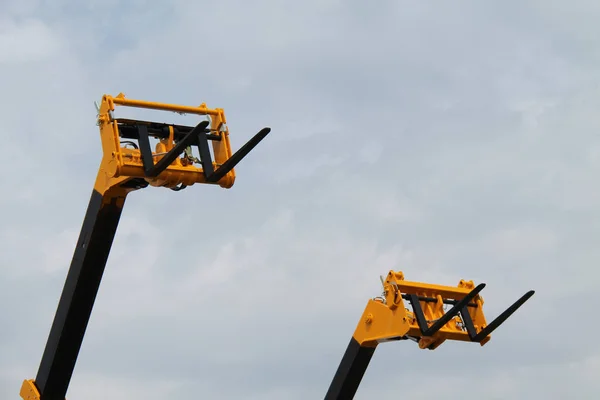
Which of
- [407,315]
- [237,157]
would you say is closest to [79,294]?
[237,157]

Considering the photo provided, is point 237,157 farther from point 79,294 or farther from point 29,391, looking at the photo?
point 29,391

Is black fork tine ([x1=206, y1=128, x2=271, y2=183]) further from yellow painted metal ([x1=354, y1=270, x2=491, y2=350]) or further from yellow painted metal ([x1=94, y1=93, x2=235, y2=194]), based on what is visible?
yellow painted metal ([x1=354, y1=270, x2=491, y2=350])

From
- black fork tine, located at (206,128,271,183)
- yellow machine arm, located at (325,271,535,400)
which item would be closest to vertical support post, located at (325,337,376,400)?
yellow machine arm, located at (325,271,535,400)

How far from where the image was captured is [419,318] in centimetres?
1508

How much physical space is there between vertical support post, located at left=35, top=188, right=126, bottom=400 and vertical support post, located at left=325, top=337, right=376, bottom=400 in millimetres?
4702

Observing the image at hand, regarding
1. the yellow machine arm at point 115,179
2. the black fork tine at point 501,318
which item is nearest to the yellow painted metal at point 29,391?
the yellow machine arm at point 115,179

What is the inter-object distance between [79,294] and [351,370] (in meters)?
5.05

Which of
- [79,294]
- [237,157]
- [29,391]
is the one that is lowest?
[29,391]

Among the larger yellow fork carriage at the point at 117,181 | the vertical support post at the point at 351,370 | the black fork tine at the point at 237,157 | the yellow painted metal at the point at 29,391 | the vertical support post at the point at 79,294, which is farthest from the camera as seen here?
the vertical support post at the point at 351,370

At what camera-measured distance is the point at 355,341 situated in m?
A: 16.3

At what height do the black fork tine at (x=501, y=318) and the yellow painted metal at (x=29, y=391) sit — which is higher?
the black fork tine at (x=501, y=318)

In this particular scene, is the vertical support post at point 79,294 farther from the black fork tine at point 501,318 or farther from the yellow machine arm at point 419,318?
the black fork tine at point 501,318

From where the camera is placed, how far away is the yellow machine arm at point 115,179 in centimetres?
1173

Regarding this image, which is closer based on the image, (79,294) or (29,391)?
(79,294)
